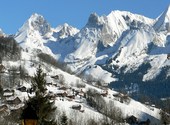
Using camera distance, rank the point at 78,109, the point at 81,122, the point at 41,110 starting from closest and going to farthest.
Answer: the point at 41,110 → the point at 81,122 → the point at 78,109

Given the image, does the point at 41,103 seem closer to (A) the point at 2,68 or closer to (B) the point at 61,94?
(B) the point at 61,94

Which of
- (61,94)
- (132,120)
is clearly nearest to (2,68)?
(61,94)

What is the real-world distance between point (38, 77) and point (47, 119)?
6.18 ft

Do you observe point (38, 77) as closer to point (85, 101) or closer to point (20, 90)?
point (20, 90)

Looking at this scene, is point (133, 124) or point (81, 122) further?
point (133, 124)

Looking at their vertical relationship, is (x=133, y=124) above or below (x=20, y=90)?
below

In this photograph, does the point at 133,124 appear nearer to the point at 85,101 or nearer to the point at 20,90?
the point at 85,101

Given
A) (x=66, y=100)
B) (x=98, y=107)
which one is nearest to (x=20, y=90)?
(x=66, y=100)

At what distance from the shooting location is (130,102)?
196 m

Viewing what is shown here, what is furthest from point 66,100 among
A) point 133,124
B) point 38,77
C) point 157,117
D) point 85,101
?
point 38,77

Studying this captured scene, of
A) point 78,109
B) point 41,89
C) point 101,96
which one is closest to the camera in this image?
point 41,89

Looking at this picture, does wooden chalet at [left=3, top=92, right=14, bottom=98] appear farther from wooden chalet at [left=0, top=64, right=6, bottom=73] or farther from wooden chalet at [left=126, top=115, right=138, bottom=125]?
wooden chalet at [left=126, top=115, right=138, bottom=125]

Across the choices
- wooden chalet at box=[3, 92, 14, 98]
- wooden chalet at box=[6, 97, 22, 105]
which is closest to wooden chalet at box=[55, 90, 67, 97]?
wooden chalet at box=[3, 92, 14, 98]

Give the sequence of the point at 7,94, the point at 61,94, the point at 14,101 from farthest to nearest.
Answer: the point at 61,94
the point at 7,94
the point at 14,101
